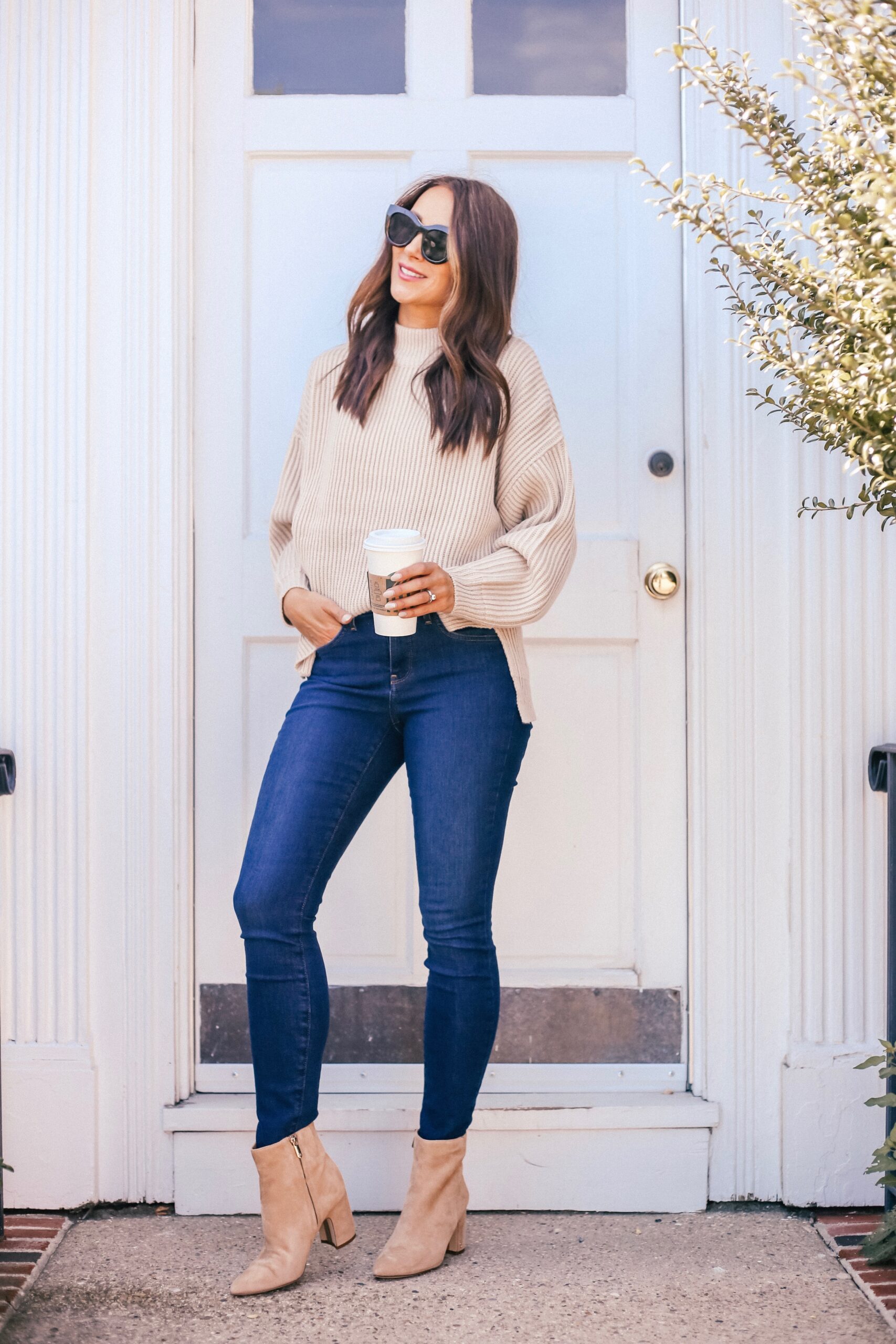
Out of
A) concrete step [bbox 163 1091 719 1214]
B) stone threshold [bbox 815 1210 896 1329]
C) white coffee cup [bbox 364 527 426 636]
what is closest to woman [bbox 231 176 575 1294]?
white coffee cup [bbox 364 527 426 636]

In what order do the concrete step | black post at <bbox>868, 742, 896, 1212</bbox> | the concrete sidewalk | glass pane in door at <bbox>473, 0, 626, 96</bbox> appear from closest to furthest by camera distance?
1. the concrete sidewalk
2. black post at <bbox>868, 742, 896, 1212</bbox>
3. the concrete step
4. glass pane in door at <bbox>473, 0, 626, 96</bbox>

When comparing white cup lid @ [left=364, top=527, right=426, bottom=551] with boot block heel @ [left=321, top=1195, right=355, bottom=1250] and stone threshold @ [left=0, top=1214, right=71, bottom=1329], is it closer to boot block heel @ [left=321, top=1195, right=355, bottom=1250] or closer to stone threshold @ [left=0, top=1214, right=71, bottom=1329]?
boot block heel @ [left=321, top=1195, right=355, bottom=1250]

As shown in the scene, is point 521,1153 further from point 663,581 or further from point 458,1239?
point 663,581

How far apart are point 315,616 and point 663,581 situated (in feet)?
2.44

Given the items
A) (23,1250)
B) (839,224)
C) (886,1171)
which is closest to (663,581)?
(839,224)

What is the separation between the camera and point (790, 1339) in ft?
5.79

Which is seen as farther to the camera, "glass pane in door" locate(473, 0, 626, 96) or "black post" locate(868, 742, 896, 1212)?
"glass pane in door" locate(473, 0, 626, 96)

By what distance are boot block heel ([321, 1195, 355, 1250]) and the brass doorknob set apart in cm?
120

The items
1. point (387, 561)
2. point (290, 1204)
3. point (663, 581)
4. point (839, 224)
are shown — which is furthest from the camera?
point (663, 581)

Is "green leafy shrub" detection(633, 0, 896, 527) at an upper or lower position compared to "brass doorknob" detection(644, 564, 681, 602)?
upper

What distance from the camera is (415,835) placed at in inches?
73.4

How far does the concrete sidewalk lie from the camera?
178 centimetres

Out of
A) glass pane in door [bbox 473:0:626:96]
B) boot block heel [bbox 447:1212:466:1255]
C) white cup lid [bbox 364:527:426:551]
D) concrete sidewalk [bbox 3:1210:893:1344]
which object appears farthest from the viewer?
glass pane in door [bbox 473:0:626:96]

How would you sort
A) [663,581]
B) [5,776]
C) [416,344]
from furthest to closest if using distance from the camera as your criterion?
[663,581] < [5,776] < [416,344]
